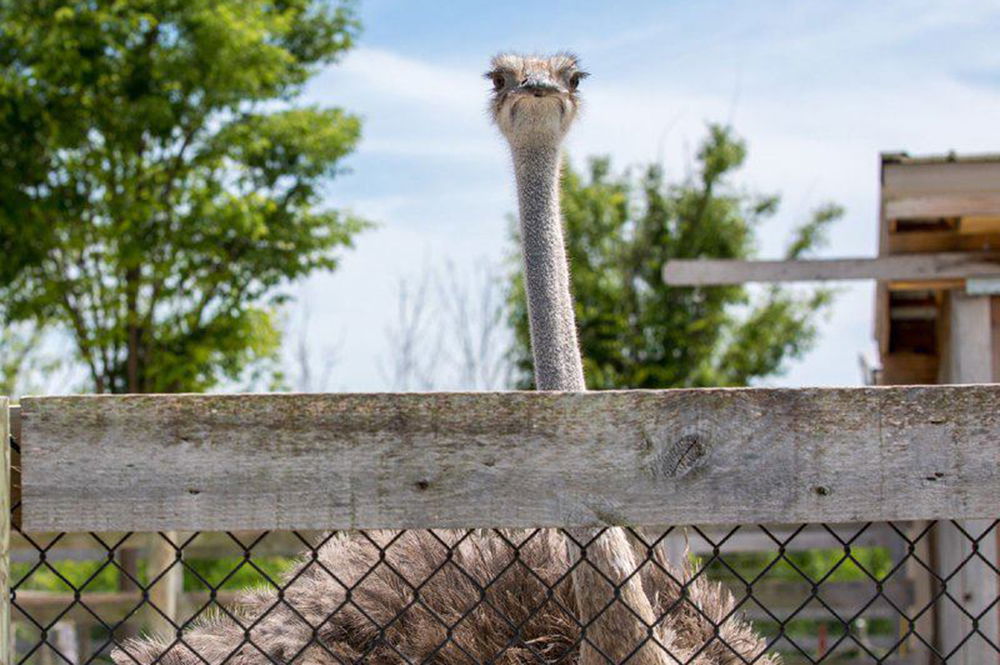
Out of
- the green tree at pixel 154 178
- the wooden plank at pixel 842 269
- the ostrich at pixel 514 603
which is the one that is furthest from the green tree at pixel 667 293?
the ostrich at pixel 514 603

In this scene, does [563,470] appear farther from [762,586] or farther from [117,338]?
[117,338]

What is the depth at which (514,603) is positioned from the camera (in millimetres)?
3369

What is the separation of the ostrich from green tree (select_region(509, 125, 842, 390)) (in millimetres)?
16886

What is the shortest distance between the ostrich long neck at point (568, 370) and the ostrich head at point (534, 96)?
67mm

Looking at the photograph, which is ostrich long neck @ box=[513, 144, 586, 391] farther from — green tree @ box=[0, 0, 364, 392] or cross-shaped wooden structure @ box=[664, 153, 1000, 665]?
green tree @ box=[0, 0, 364, 392]

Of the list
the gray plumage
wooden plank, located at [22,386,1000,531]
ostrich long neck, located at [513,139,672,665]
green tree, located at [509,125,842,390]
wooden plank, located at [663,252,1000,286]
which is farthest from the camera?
green tree, located at [509,125,842,390]

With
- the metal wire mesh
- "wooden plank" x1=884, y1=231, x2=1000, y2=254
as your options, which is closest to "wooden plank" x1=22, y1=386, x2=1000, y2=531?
the metal wire mesh

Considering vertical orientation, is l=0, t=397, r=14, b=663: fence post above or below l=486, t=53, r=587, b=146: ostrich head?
below

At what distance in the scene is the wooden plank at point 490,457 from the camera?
2.32 m

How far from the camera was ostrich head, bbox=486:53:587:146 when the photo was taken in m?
4.55

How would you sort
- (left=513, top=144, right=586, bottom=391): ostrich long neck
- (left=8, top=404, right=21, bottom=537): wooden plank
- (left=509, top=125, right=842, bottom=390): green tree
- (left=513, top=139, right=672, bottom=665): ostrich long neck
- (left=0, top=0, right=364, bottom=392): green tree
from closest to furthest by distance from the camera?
(left=8, top=404, right=21, bottom=537): wooden plank → (left=513, top=139, right=672, bottom=665): ostrich long neck → (left=513, top=144, right=586, bottom=391): ostrich long neck → (left=0, top=0, right=364, bottom=392): green tree → (left=509, top=125, right=842, bottom=390): green tree

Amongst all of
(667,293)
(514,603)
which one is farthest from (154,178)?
(514,603)

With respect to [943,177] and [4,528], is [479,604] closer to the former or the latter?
[4,528]

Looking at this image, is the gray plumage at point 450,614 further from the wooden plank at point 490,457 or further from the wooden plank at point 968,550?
the wooden plank at point 968,550
